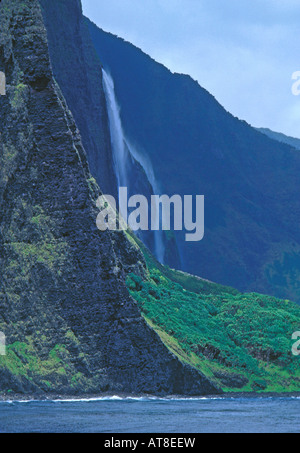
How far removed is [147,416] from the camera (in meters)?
43.0

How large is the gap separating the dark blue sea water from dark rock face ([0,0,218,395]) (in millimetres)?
3142

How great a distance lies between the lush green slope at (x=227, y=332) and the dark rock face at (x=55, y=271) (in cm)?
429

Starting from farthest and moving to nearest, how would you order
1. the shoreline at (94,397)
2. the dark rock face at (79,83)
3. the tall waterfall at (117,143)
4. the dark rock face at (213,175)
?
the dark rock face at (213,175)
the tall waterfall at (117,143)
the dark rock face at (79,83)
the shoreline at (94,397)

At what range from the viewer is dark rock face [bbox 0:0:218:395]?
5766 cm

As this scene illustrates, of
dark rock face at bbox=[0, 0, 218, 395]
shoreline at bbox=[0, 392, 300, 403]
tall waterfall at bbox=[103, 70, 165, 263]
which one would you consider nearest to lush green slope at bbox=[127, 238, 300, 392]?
shoreline at bbox=[0, 392, 300, 403]

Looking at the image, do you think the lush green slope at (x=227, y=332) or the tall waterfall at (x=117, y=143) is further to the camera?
the tall waterfall at (x=117, y=143)

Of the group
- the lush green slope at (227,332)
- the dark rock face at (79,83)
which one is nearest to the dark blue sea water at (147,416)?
the lush green slope at (227,332)

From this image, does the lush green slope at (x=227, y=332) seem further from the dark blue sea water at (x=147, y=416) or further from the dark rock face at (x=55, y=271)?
the dark blue sea water at (x=147, y=416)

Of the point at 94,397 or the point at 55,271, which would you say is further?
the point at 55,271

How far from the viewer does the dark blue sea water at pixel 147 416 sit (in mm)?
36750

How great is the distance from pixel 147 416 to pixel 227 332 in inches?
1382

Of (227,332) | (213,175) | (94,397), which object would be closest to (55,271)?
(94,397)

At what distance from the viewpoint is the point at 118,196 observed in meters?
102

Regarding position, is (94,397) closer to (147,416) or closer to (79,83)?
(147,416)
